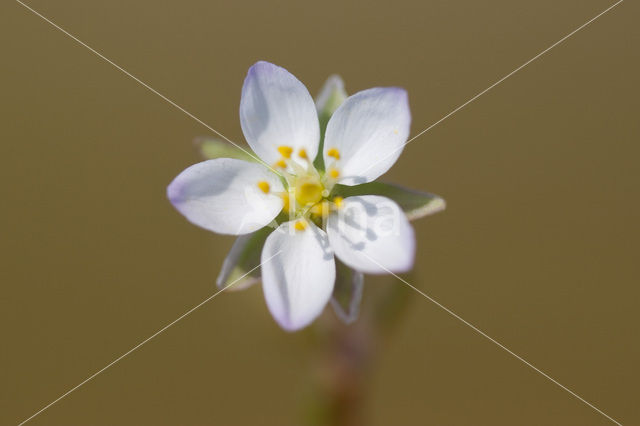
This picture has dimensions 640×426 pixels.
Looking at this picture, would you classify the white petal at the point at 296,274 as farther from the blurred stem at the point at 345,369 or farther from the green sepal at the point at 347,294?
the blurred stem at the point at 345,369

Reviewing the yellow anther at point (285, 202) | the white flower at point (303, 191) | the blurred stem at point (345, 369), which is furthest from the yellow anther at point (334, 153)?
the blurred stem at point (345, 369)

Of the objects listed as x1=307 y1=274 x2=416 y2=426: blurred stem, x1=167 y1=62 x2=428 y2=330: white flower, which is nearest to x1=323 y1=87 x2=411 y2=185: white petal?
x1=167 y1=62 x2=428 y2=330: white flower

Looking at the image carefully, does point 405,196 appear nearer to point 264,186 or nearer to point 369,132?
point 369,132

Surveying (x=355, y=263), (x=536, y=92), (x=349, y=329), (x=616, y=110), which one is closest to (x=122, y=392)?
(x=349, y=329)

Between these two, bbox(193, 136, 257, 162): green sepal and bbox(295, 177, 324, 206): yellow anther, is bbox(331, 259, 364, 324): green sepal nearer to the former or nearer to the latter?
bbox(295, 177, 324, 206): yellow anther

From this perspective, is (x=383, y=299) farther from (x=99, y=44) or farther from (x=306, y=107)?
Result: (x=99, y=44)

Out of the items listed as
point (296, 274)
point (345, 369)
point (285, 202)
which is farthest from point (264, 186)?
point (345, 369)

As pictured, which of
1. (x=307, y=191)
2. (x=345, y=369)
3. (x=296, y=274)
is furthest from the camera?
(x=345, y=369)
